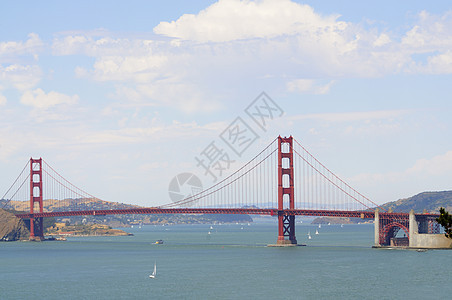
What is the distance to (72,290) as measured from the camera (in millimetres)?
88688

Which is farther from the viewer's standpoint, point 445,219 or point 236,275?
point 236,275

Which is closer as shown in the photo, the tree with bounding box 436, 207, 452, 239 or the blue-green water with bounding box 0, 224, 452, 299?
the tree with bounding box 436, 207, 452, 239

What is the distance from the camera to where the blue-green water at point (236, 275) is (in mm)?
85000

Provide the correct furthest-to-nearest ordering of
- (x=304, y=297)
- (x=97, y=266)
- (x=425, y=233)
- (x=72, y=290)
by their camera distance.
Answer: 1. (x=425, y=233)
2. (x=97, y=266)
3. (x=72, y=290)
4. (x=304, y=297)

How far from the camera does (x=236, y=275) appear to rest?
102250mm

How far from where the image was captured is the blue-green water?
85.0m

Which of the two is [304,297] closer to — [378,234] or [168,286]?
[168,286]

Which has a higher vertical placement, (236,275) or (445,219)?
(445,219)

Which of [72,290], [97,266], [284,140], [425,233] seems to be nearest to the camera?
[72,290]

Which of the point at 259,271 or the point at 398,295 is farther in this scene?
the point at 259,271

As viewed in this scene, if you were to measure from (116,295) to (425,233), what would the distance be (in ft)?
247

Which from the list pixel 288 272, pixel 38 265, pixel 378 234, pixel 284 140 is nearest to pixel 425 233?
pixel 378 234

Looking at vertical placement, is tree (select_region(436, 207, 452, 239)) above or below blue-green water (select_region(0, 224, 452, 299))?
above

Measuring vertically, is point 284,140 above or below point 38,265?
above
